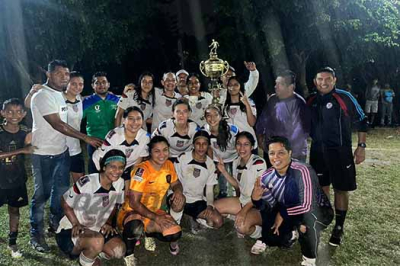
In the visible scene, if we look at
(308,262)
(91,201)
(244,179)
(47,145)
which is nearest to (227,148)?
(244,179)

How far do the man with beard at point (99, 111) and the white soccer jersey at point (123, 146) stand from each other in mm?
884

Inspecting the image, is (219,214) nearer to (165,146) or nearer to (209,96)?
(165,146)

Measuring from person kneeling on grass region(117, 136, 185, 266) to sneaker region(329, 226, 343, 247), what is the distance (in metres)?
1.76

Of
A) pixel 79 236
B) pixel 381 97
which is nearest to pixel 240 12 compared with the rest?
pixel 381 97

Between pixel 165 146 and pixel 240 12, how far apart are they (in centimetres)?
1136

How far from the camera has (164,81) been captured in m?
5.06

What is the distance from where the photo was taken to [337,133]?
13.0ft

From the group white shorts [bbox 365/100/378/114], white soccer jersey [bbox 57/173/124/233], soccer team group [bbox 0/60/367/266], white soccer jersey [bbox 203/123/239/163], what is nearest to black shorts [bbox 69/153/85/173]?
soccer team group [bbox 0/60/367/266]

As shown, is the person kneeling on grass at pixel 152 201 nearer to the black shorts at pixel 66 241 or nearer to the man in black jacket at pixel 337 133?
the black shorts at pixel 66 241

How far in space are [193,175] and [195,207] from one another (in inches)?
14.8

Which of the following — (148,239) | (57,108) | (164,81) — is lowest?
(148,239)

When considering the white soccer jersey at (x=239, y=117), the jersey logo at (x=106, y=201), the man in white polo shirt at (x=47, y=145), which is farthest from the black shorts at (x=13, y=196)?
the white soccer jersey at (x=239, y=117)

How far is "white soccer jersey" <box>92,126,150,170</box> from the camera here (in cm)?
377

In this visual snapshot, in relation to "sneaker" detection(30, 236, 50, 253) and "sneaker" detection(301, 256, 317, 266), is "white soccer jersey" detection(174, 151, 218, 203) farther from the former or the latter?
"sneaker" detection(30, 236, 50, 253)
